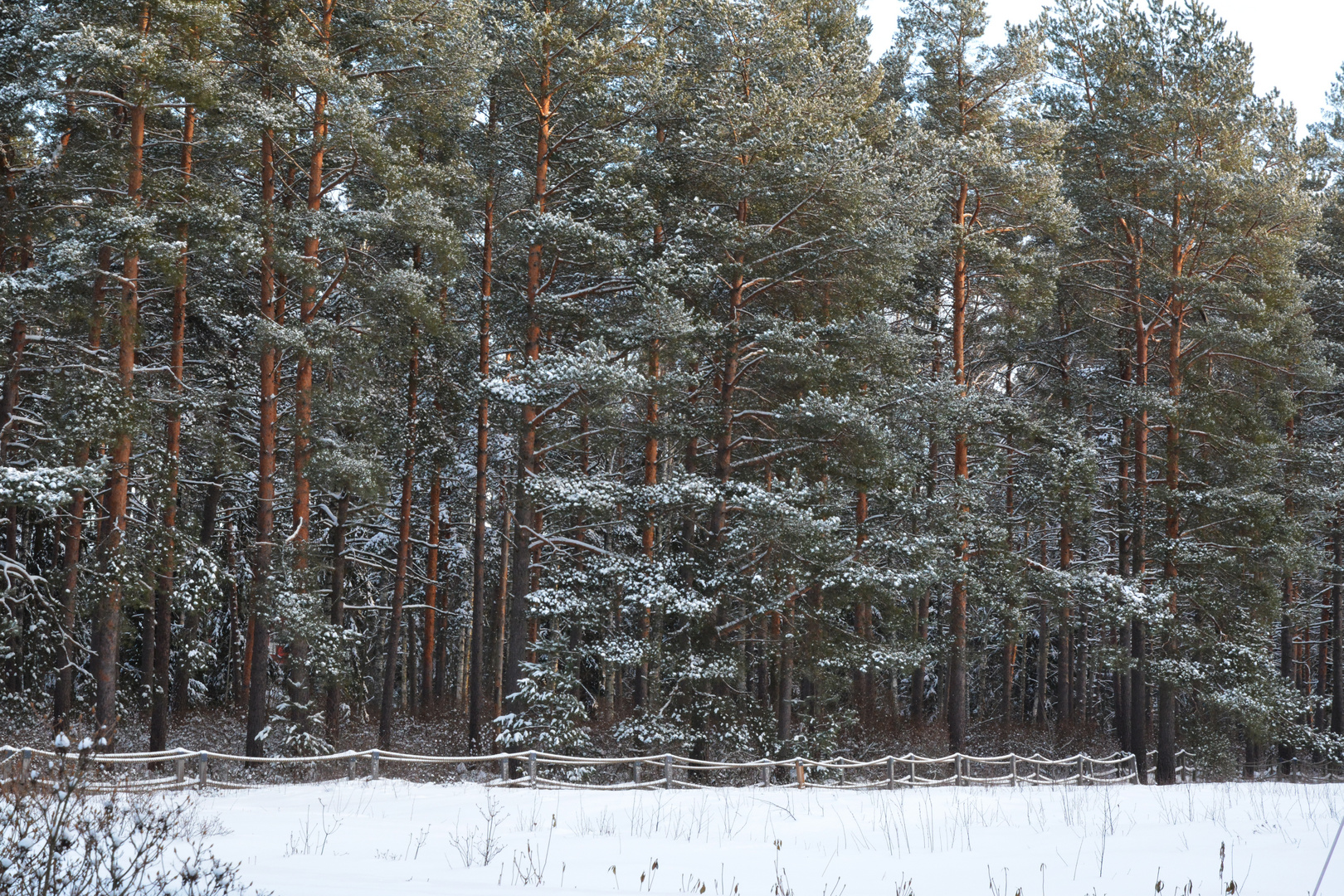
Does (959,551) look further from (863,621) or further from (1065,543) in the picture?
(863,621)

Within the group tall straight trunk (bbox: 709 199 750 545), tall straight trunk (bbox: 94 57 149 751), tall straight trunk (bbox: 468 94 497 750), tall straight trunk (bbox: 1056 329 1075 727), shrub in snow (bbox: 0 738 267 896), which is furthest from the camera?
tall straight trunk (bbox: 1056 329 1075 727)

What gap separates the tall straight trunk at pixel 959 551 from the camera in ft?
65.6

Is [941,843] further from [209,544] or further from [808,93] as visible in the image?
[209,544]

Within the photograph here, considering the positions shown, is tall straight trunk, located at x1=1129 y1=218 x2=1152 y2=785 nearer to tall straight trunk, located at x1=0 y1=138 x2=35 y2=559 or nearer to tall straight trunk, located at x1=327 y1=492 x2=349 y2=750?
tall straight trunk, located at x1=327 y1=492 x2=349 y2=750

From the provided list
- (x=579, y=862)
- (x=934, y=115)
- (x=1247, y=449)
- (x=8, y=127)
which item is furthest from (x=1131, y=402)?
(x=8, y=127)

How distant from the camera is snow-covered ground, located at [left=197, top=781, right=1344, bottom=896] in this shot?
7664mm

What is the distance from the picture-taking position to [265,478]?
16156 millimetres

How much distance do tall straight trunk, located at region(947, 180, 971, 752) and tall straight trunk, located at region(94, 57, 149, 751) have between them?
13604mm

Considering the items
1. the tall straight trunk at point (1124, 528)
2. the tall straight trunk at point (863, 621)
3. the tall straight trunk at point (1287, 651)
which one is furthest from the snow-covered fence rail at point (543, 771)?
the tall straight trunk at point (1287, 651)

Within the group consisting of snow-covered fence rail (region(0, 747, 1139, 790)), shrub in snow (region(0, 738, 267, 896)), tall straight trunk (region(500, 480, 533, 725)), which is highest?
tall straight trunk (region(500, 480, 533, 725))

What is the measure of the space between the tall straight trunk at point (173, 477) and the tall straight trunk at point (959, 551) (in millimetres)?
13057

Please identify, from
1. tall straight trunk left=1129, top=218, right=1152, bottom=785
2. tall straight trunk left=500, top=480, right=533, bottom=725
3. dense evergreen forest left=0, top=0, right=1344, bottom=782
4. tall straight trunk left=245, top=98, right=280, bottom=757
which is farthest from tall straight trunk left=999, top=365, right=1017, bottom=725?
tall straight trunk left=245, top=98, right=280, bottom=757

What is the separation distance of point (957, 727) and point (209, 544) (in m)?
15.3

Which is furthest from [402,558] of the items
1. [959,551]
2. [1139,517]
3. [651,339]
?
[1139,517]
